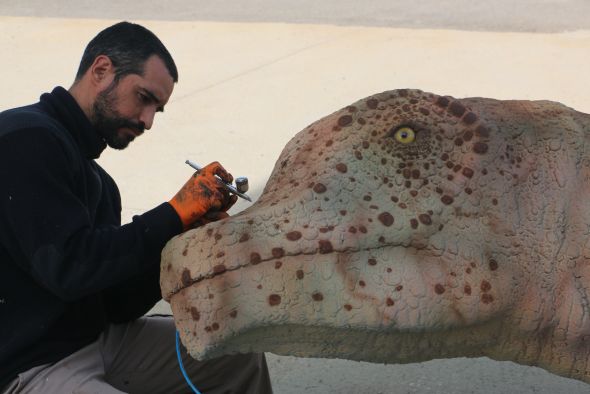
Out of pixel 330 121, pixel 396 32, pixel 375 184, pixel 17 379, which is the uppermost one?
pixel 396 32

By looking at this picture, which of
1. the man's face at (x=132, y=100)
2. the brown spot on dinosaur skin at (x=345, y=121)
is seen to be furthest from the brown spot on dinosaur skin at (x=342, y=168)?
the man's face at (x=132, y=100)

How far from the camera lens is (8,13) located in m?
9.36

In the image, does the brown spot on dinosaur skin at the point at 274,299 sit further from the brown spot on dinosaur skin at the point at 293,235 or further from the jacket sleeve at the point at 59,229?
the jacket sleeve at the point at 59,229

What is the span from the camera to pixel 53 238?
1.98 meters

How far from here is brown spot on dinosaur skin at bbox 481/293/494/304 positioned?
1.70 meters

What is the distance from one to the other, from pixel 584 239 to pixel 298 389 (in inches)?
61.2

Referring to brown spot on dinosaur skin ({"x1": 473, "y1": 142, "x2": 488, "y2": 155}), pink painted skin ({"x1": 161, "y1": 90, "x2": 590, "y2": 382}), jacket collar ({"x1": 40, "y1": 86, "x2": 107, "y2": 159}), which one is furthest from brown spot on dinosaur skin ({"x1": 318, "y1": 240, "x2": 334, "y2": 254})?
jacket collar ({"x1": 40, "y1": 86, "x2": 107, "y2": 159})

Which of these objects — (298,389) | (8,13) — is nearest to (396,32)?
(8,13)

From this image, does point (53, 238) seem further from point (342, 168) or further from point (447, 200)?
point (447, 200)

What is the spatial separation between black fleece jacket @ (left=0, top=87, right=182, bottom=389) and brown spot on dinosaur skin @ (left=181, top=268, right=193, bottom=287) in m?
0.30

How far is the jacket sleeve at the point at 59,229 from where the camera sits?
1989 mm

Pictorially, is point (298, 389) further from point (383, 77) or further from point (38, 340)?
point (383, 77)

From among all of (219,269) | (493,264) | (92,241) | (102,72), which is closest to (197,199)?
(92,241)

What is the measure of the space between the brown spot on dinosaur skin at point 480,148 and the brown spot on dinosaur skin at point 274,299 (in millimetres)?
519
